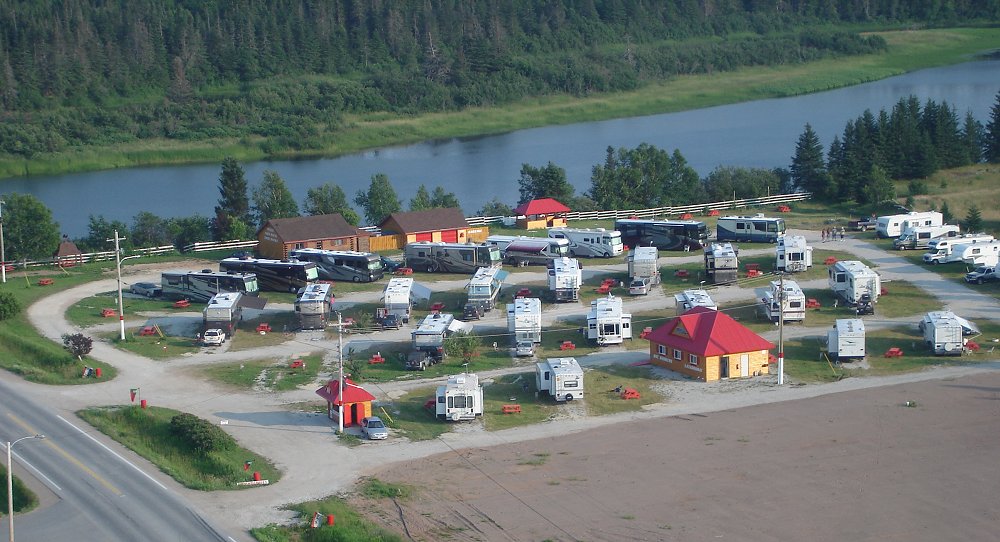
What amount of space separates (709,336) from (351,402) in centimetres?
1141

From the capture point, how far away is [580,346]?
44.8m

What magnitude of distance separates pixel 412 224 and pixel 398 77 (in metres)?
66.3

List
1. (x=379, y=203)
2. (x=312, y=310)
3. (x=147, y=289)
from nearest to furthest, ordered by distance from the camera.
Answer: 1. (x=312, y=310)
2. (x=147, y=289)
3. (x=379, y=203)

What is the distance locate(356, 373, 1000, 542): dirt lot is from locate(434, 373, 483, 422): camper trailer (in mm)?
2565

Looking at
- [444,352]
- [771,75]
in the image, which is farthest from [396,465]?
[771,75]

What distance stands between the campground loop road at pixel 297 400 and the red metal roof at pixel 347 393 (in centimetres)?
71

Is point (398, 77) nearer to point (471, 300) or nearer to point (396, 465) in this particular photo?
point (471, 300)

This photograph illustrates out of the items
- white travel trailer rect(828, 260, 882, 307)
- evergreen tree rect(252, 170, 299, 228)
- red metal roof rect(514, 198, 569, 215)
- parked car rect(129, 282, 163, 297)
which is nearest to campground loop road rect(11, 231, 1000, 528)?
parked car rect(129, 282, 163, 297)

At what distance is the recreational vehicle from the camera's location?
2291 inches

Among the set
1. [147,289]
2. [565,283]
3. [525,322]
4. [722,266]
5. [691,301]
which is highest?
[147,289]

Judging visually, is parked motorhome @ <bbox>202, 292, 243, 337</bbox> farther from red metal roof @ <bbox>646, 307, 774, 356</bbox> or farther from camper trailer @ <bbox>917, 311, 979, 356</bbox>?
camper trailer @ <bbox>917, 311, 979, 356</bbox>

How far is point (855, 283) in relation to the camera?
1880 inches

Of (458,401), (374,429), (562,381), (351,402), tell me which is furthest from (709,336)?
(351,402)

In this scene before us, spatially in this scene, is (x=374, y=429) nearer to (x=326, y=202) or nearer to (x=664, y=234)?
(x=664, y=234)
